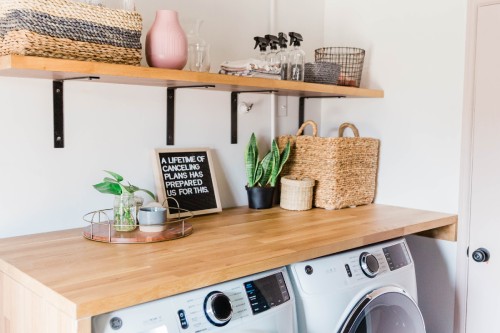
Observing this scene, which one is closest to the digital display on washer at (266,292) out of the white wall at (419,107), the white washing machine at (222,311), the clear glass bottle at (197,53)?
the white washing machine at (222,311)

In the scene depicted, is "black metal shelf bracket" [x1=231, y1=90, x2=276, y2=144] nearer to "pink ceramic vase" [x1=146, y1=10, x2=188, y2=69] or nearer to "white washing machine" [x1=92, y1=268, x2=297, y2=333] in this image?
"pink ceramic vase" [x1=146, y1=10, x2=188, y2=69]

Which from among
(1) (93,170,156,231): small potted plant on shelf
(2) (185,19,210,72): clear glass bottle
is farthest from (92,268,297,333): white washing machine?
(2) (185,19,210,72): clear glass bottle

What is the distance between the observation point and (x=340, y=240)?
5.91 ft

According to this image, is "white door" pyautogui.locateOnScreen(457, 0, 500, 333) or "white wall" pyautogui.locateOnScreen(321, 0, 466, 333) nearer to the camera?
"white door" pyautogui.locateOnScreen(457, 0, 500, 333)

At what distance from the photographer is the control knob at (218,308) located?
4.59 ft

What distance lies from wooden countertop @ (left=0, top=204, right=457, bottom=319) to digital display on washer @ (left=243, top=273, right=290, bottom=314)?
0.17ft

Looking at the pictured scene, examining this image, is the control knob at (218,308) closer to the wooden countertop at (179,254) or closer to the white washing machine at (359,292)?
the wooden countertop at (179,254)

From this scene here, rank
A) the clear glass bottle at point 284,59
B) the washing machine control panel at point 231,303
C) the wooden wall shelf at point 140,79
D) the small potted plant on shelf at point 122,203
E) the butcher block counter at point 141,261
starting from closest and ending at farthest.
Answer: the butcher block counter at point 141,261
the washing machine control panel at point 231,303
the wooden wall shelf at point 140,79
the small potted plant on shelf at point 122,203
the clear glass bottle at point 284,59

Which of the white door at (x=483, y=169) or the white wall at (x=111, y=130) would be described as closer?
the white wall at (x=111, y=130)

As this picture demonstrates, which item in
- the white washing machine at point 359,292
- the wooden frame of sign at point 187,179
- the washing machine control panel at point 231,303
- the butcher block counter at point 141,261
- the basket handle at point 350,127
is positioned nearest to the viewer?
the butcher block counter at point 141,261

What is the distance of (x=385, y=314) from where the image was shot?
1.93 m

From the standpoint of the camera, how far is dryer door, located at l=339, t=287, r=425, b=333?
1.77 meters

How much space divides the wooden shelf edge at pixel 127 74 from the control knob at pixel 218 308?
2.37 ft

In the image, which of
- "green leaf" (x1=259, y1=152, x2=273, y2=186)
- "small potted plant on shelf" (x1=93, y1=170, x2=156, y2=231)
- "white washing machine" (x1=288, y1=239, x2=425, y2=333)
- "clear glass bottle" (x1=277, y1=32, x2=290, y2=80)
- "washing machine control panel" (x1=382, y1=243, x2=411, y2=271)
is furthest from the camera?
"green leaf" (x1=259, y1=152, x2=273, y2=186)
